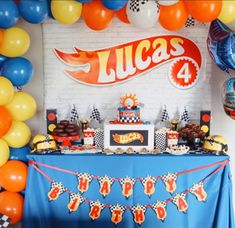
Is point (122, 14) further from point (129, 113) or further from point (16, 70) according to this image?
point (16, 70)

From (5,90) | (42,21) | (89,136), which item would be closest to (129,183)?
(89,136)

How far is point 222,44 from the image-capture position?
245cm

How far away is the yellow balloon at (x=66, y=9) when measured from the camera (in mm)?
2434

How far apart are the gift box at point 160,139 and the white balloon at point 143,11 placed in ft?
2.79

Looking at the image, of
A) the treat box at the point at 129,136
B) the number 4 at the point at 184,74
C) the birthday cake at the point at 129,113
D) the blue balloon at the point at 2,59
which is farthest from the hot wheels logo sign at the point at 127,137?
the blue balloon at the point at 2,59

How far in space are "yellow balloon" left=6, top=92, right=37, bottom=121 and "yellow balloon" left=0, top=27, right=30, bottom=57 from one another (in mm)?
320

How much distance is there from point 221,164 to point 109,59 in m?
1.23

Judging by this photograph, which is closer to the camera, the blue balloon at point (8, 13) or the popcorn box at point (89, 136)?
the blue balloon at point (8, 13)

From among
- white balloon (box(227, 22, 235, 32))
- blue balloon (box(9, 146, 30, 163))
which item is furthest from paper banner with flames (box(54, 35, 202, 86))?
blue balloon (box(9, 146, 30, 163))

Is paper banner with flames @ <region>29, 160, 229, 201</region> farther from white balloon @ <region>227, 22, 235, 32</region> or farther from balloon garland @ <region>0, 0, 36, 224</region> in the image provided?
white balloon @ <region>227, 22, 235, 32</region>

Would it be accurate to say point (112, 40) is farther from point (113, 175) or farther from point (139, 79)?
point (113, 175)

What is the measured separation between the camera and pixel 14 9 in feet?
7.76

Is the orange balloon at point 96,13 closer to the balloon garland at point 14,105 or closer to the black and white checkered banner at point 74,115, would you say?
the balloon garland at point 14,105

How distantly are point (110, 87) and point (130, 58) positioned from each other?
296 mm
